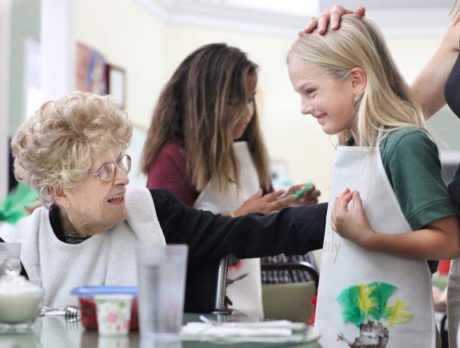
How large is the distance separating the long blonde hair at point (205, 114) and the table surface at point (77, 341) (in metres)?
1.21

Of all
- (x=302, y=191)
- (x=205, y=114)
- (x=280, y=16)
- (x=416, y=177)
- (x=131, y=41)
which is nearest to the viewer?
(x=416, y=177)

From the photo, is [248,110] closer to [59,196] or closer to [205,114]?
[205,114]

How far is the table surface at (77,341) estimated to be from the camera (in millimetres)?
1153

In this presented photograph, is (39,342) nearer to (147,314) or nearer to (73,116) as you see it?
(147,314)

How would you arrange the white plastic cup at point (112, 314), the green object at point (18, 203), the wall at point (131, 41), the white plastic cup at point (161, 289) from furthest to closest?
1. the wall at point (131, 41)
2. the green object at point (18, 203)
3. the white plastic cup at point (112, 314)
4. the white plastic cup at point (161, 289)

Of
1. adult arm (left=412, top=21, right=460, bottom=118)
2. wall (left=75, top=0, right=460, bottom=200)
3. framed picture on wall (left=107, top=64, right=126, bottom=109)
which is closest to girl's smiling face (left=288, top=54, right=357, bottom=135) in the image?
adult arm (left=412, top=21, right=460, bottom=118)

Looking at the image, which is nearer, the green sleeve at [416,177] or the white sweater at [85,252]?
the green sleeve at [416,177]

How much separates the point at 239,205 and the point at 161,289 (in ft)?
5.27

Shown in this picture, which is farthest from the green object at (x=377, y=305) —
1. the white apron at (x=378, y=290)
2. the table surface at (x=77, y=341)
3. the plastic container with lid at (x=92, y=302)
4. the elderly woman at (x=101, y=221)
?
the plastic container with lid at (x=92, y=302)

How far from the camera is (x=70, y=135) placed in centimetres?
175

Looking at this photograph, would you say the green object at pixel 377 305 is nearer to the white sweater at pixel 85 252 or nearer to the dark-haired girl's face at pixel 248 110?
the white sweater at pixel 85 252

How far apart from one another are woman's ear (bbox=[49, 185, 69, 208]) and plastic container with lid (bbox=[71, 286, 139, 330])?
0.51 meters

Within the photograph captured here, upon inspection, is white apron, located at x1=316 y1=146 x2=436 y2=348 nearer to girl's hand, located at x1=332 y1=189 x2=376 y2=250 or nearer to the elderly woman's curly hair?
girl's hand, located at x1=332 y1=189 x2=376 y2=250

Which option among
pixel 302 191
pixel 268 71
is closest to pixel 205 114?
pixel 302 191
